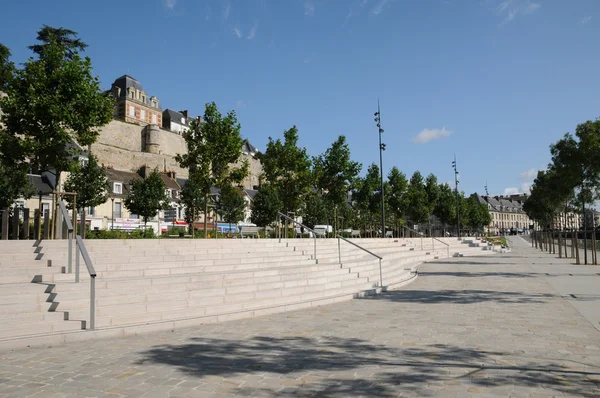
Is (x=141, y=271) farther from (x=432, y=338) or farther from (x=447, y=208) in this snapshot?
(x=447, y=208)

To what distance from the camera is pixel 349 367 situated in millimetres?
5430

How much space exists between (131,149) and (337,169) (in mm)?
54464

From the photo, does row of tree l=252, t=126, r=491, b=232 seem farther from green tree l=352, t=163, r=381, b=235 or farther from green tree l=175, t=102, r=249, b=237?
green tree l=175, t=102, r=249, b=237

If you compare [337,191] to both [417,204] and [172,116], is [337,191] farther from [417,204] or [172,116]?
[172,116]

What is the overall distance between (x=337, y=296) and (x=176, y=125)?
92.4 m

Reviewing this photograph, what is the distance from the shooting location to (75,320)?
712cm

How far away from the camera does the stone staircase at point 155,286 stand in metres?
6.95

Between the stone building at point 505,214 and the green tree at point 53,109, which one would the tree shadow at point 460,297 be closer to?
the green tree at point 53,109

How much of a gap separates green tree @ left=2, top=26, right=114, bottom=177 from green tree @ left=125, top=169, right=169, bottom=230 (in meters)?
29.0

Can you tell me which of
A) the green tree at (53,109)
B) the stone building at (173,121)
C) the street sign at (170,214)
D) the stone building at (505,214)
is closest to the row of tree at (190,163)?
the green tree at (53,109)

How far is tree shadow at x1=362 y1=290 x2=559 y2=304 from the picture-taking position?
436 inches

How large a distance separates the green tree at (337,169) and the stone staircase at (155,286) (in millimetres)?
21901

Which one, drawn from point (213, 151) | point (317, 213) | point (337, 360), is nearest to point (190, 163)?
point (213, 151)

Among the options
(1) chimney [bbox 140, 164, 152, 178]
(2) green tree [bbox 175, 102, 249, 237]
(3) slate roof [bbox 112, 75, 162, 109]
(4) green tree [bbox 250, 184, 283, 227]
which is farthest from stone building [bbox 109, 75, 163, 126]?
(2) green tree [bbox 175, 102, 249, 237]
